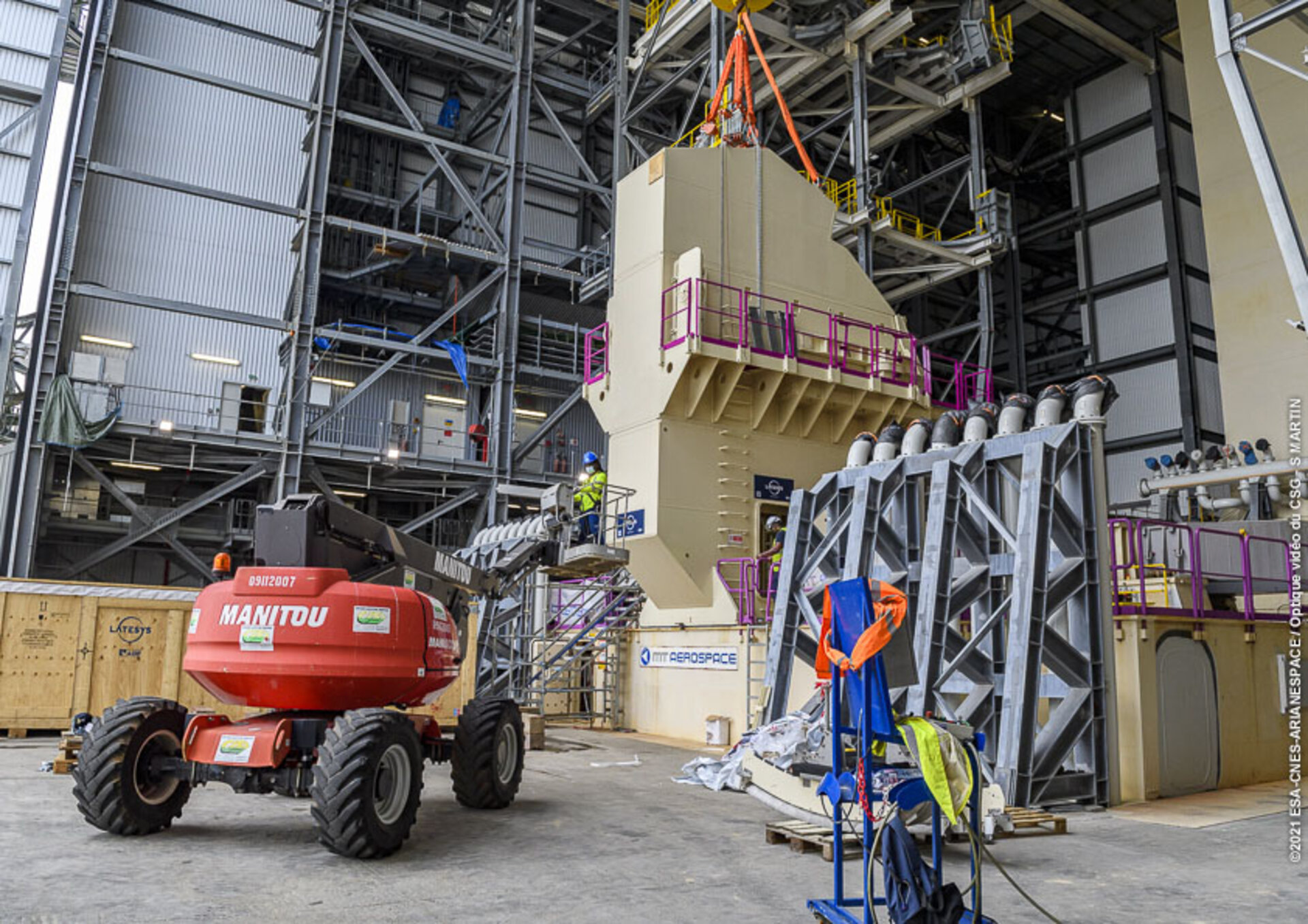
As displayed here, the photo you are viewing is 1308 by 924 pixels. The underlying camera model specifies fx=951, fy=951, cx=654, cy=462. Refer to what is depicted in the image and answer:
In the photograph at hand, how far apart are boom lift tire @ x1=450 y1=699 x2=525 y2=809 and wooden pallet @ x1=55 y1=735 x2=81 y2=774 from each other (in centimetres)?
453

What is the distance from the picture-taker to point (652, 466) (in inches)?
649

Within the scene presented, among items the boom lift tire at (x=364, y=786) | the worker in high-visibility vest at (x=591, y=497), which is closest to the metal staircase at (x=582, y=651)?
the worker in high-visibility vest at (x=591, y=497)

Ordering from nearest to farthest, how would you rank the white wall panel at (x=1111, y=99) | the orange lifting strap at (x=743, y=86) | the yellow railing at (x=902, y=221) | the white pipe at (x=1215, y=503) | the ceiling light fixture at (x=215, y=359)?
the orange lifting strap at (x=743, y=86), the white pipe at (x=1215, y=503), the yellow railing at (x=902, y=221), the ceiling light fixture at (x=215, y=359), the white wall panel at (x=1111, y=99)

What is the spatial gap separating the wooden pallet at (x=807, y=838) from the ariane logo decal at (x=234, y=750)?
381 cm

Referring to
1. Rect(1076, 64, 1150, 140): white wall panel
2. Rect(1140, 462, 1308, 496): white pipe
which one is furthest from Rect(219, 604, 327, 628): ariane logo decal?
Rect(1076, 64, 1150, 140): white wall panel

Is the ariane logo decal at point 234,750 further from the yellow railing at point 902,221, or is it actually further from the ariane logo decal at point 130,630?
the yellow railing at point 902,221

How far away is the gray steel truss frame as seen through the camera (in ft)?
30.2

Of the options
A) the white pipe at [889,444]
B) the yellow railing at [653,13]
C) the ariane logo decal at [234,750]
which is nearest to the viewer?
the ariane logo decal at [234,750]

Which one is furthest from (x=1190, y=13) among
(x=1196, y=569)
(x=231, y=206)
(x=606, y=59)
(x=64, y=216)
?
(x=64, y=216)

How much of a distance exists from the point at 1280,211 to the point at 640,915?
5.83 metres

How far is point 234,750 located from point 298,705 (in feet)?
1.61

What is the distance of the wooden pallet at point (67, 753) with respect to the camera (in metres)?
10.0

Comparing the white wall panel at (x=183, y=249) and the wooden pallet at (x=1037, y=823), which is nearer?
the wooden pallet at (x=1037, y=823)

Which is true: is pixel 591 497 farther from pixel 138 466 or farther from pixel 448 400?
pixel 138 466
